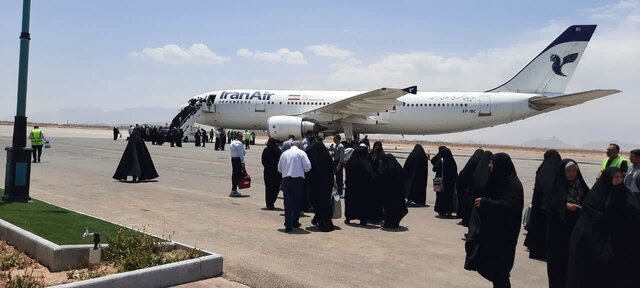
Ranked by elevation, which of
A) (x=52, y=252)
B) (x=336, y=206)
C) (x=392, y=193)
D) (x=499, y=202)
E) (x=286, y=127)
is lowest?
(x=52, y=252)

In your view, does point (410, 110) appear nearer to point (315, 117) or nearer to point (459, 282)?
point (315, 117)

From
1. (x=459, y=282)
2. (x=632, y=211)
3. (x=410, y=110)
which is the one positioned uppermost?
(x=410, y=110)

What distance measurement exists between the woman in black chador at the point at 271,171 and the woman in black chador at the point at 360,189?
188cm

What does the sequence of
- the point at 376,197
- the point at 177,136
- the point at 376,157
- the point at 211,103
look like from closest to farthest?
the point at 376,197 < the point at 376,157 < the point at 177,136 < the point at 211,103

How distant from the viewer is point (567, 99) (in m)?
29.1

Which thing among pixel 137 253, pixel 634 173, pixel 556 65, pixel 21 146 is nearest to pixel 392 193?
pixel 634 173

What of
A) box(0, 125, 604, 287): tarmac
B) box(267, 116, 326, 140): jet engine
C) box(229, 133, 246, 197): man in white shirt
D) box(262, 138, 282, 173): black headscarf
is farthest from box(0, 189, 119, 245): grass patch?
box(267, 116, 326, 140): jet engine

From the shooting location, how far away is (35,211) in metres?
8.51

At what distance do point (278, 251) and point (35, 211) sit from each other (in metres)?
4.18

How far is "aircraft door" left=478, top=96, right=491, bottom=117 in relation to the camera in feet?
106

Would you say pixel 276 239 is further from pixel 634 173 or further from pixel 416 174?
pixel 634 173

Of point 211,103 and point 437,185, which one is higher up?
point 211,103

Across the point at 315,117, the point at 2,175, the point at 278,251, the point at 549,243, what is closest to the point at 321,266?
the point at 278,251

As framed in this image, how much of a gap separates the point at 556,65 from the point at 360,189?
27.0 metres
